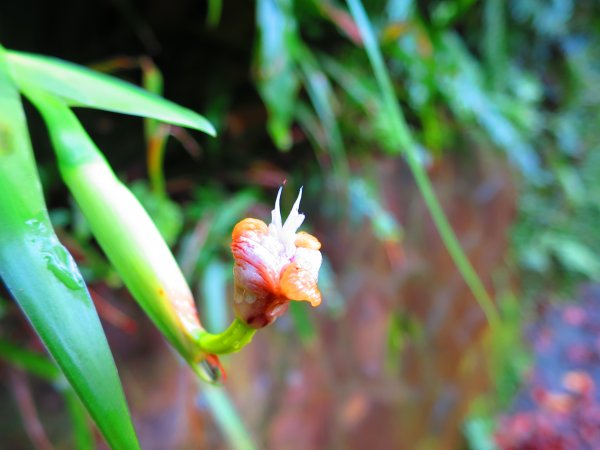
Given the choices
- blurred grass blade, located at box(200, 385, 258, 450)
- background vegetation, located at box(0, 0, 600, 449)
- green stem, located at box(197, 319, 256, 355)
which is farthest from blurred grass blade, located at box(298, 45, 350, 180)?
green stem, located at box(197, 319, 256, 355)

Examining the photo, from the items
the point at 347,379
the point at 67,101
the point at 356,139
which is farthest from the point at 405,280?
the point at 67,101

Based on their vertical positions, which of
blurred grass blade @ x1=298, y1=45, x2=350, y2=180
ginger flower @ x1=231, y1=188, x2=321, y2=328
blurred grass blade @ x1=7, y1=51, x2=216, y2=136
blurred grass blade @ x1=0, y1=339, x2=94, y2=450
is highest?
ginger flower @ x1=231, y1=188, x2=321, y2=328

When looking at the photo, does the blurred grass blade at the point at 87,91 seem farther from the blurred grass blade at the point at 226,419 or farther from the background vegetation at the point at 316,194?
the blurred grass blade at the point at 226,419

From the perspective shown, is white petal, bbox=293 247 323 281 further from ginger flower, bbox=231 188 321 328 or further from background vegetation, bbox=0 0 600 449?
background vegetation, bbox=0 0 600 449

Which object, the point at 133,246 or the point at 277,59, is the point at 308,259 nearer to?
the point at 133,246

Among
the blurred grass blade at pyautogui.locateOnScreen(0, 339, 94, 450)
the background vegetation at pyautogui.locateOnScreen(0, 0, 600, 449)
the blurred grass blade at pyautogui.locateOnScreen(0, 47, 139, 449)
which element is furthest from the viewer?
the background vegetation at pyautogui.locateOnScreen(0, 0, 600, 449)

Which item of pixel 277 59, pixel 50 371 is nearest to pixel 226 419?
pixel 50 371

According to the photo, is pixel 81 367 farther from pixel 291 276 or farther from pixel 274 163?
pixel 274 163
